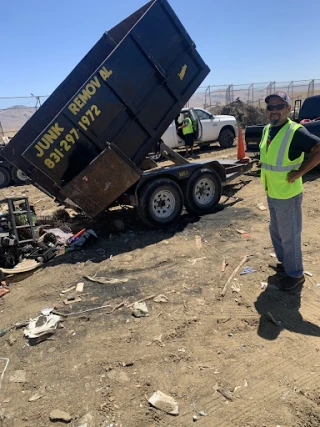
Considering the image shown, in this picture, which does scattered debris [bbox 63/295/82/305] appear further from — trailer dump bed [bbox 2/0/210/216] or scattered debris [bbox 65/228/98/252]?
trailer dump bed [bbox 2/0/210/216]

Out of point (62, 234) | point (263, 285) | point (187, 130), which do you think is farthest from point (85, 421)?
point (187, 130)

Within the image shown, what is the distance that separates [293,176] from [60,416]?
3.14m

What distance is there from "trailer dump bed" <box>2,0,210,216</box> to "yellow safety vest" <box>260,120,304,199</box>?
98.8 inches

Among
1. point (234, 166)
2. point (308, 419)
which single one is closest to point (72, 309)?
point (308, 419)

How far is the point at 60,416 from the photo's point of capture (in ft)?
8.55

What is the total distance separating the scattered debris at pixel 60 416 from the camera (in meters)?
2.59

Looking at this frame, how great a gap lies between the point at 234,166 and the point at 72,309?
5.54 metres

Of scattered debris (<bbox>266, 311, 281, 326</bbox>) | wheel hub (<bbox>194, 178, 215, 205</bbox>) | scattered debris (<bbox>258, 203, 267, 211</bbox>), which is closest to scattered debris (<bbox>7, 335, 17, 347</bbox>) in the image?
scattered debris (<bbox>266, 311, 281, 326</bbox>)

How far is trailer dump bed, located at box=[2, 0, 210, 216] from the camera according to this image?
17.9ft

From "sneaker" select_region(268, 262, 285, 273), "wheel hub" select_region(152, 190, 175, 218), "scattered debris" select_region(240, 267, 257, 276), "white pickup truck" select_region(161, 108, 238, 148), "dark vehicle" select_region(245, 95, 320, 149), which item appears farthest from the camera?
"white pickup truck" select_region(161, 108, 238, 148)

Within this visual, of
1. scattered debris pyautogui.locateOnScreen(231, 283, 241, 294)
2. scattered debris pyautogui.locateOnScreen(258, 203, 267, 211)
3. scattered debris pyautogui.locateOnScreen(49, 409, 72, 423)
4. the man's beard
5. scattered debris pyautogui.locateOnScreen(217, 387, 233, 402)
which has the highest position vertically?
the man's beard

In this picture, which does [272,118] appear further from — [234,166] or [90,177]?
[234,166]

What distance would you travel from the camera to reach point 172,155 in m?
7.53

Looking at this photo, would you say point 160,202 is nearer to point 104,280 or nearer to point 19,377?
point 104,280
